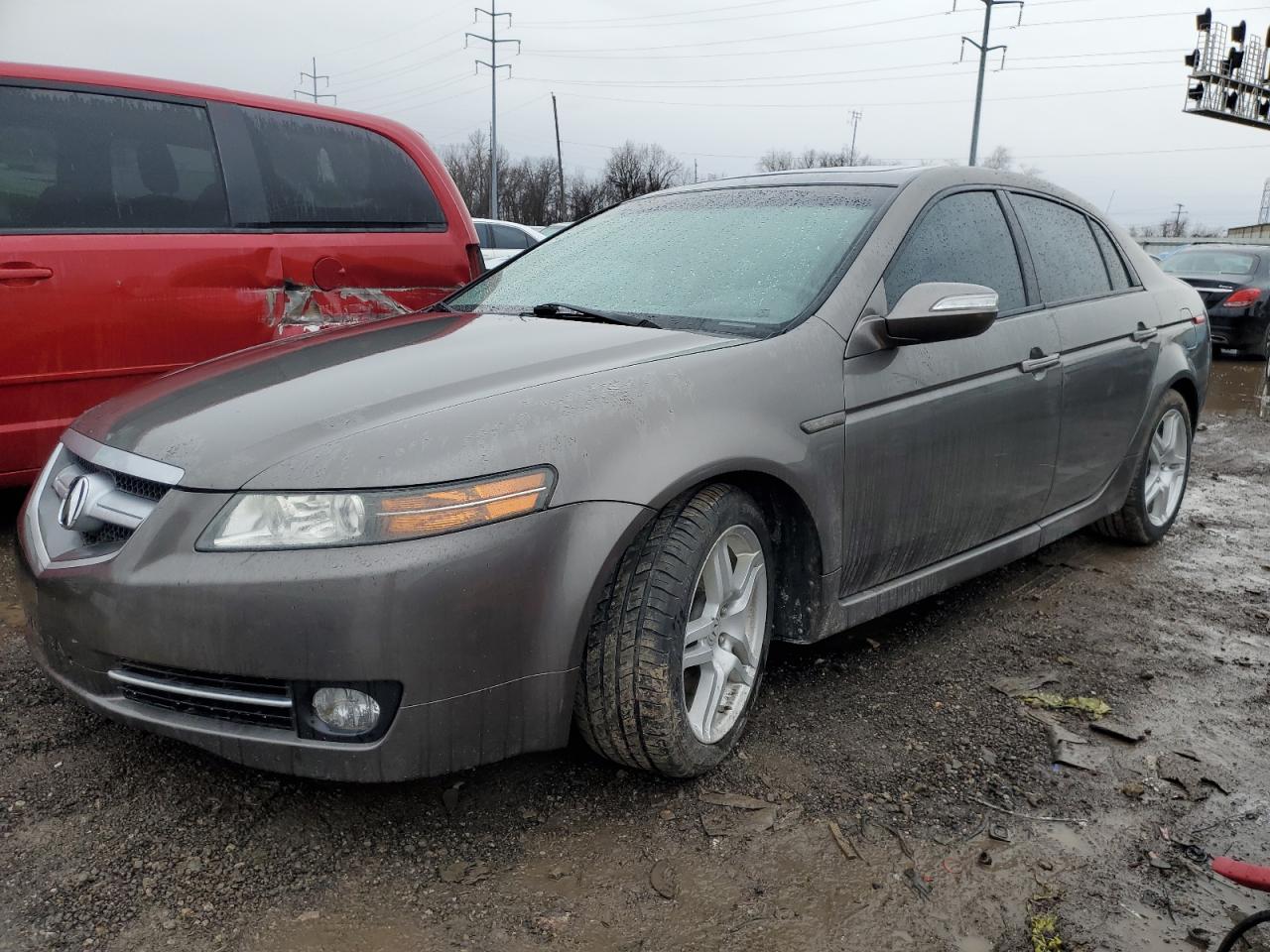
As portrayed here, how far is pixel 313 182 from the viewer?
4.52m

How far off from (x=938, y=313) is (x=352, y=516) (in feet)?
5.28

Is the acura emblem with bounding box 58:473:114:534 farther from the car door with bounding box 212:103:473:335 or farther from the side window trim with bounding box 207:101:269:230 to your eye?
the side window trim with bounding box 207:101:269:230

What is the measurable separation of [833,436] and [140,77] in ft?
10.9

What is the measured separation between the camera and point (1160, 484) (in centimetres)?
450

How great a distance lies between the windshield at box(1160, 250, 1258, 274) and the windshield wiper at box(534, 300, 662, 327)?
1119 cm

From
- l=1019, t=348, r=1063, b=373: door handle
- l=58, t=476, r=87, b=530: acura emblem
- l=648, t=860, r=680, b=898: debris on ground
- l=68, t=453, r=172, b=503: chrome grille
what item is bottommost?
l=648, t=860, r=680, b=898: debris on ground

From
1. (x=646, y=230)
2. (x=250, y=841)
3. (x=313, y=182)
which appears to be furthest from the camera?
(x=313, y=182)

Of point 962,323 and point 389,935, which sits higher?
point 962,323

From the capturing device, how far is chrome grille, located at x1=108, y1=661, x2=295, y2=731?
199 centimetres

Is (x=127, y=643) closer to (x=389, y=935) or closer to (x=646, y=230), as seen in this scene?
(x=389, y=935)

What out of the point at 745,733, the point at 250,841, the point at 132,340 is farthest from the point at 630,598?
the point at 132,340

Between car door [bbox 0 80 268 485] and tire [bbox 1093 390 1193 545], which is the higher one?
car door [bbox 0 80 268 485]

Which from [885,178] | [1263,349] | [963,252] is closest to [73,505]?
[885,178]

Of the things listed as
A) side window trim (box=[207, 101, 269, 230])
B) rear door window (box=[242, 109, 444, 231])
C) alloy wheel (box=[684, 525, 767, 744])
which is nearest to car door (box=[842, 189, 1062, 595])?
alloy wheel (box=[684, 525, 767, 744])
